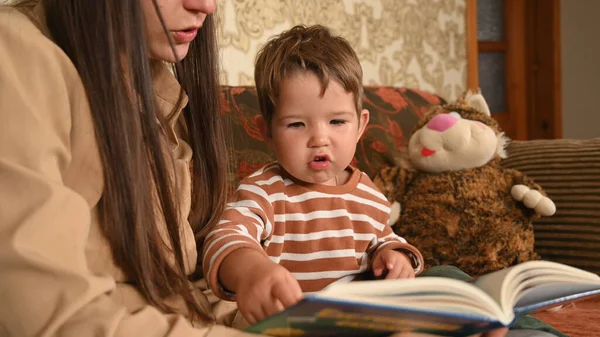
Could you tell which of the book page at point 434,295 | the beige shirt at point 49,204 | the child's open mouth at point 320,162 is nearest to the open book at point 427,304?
the book page at point 434,295

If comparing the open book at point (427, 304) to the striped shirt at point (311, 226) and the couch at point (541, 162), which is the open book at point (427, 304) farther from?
the couch at point (541, 162)

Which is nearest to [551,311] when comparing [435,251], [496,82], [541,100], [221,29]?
[435,251]

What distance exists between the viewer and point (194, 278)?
112 cm

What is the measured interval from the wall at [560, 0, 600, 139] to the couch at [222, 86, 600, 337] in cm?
302

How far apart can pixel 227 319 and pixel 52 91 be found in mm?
456

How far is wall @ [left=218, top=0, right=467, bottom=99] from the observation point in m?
2.19

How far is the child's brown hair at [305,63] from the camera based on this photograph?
1161 millimetres

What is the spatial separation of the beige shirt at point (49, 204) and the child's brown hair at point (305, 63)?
444mm

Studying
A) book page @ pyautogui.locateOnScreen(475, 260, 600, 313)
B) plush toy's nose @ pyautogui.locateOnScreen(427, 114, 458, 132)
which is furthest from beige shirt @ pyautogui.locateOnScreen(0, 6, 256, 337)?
plush toy's nose @ pyautogui.locateOnScreen(427, 114, 458, 132)

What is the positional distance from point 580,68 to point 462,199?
3475 mm

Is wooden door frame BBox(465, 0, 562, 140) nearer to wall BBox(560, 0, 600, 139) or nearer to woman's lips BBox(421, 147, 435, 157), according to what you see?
wall BBox(560, 0, 600, 139)

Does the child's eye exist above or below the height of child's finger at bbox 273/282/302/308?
above

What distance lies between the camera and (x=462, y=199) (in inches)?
67.5

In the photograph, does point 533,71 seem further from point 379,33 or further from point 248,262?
point 248,262
